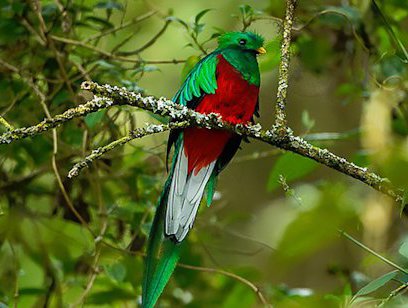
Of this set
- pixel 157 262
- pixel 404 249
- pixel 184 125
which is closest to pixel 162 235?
pixel 157 262

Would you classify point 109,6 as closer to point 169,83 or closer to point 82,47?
point 82,47

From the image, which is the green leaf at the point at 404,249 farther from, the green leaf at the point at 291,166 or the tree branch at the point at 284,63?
the green leaf at the point at 291,166

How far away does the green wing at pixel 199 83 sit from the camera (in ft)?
7.16

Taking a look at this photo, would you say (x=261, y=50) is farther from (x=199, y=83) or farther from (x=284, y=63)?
(x=284, y=63)

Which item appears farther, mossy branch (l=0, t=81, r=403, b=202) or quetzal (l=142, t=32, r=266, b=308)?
quetzal (l=142, t=32, r=266, b=308)

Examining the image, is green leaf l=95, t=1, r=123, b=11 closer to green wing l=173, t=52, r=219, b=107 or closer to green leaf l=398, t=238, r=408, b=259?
green wing l=173, t=52, r=219, b=107

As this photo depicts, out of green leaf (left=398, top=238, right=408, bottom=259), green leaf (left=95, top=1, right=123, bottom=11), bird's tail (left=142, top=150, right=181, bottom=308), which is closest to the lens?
green leaf (left=398, top=238, right=408, bottom=259)

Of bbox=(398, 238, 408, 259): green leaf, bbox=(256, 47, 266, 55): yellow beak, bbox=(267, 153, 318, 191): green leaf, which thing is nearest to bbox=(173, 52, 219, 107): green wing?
bbox=(256, 47, 266, 55): yellow beak

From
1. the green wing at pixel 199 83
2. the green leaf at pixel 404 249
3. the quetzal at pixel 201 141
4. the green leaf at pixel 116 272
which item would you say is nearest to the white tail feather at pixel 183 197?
the quetzal at pixel 201 141

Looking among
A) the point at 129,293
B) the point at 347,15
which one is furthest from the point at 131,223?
the point at 347,15

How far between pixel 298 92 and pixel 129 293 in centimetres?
171

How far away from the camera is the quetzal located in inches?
84.0

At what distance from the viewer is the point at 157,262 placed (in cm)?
209

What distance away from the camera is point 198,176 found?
2301 millimetres
